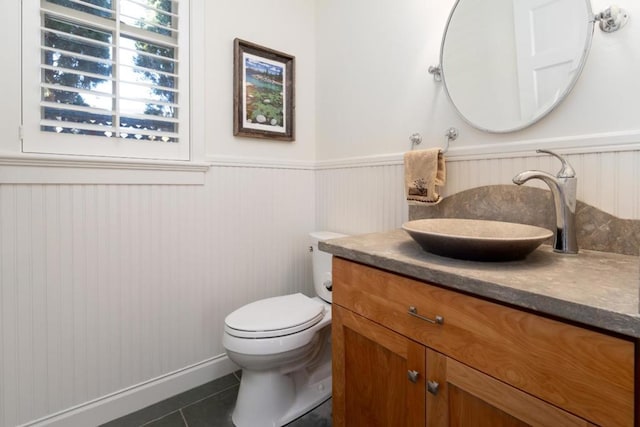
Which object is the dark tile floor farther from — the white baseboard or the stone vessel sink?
the stone vessel sink

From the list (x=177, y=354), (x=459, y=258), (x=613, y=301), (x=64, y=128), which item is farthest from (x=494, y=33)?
(x=177, y=354)

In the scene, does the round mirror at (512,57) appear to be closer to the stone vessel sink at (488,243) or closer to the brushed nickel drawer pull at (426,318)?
the stone vessel sink at (488,243)

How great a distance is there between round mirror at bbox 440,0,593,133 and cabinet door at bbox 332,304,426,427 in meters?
0.86

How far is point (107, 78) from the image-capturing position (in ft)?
4.25

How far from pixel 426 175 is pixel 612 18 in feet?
2.24

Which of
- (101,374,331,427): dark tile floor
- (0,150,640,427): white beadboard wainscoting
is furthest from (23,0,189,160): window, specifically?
(101,374,331,427): dark tile floor

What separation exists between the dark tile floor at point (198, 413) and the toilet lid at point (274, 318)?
0.43m

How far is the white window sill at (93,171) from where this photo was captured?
1.13 meters

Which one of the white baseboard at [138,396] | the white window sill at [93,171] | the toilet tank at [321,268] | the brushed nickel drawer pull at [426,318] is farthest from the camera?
the toilet tank at [321,268]

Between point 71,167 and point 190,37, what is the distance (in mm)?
819

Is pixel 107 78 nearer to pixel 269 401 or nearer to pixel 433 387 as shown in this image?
pixel 269 401

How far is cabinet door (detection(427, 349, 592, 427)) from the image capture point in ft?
1.90

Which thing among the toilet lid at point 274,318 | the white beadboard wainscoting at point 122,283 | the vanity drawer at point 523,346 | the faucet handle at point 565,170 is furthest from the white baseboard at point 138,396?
the faucet handle at point 565,170

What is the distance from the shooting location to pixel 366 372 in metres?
0.94
